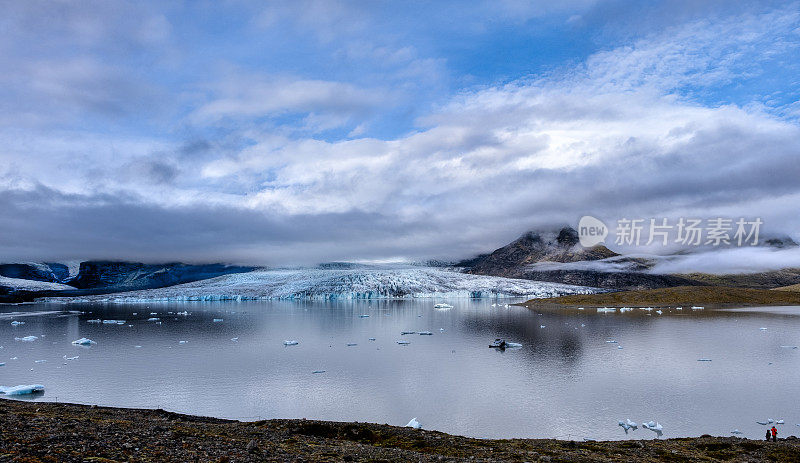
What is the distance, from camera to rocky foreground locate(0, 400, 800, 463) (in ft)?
33.4

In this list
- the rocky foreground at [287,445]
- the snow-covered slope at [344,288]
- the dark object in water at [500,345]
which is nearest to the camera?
the rocky foreground at [287,445]

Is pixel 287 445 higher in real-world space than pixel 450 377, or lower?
higher

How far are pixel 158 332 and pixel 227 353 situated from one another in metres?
19.9

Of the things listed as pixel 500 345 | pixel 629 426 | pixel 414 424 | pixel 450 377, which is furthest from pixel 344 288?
pixel 629 426

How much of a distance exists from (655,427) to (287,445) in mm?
14543

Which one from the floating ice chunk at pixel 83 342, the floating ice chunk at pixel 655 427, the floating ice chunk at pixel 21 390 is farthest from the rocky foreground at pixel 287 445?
the floating ice chunk at pixel 83 342

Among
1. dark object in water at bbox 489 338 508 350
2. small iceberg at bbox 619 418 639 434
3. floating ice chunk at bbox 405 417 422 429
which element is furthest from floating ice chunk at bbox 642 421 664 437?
dark object in water at bbox 489 338 508 350

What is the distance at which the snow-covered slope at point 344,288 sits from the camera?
13050 centimetres

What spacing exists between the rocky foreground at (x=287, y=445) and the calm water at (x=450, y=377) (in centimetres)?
346

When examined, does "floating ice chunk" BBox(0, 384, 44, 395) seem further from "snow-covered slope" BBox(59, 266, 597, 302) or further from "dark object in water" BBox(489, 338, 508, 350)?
"snow-covered slope" BBox(59, 266, 597, 302)

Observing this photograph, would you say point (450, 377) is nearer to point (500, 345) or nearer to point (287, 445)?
point (500, 345)

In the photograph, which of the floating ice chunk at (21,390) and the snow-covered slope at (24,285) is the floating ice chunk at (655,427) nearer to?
the floating ice chunk at (21,390)

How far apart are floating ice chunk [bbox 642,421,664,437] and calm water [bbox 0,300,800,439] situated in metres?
0.40

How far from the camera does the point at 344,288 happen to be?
440 feet
